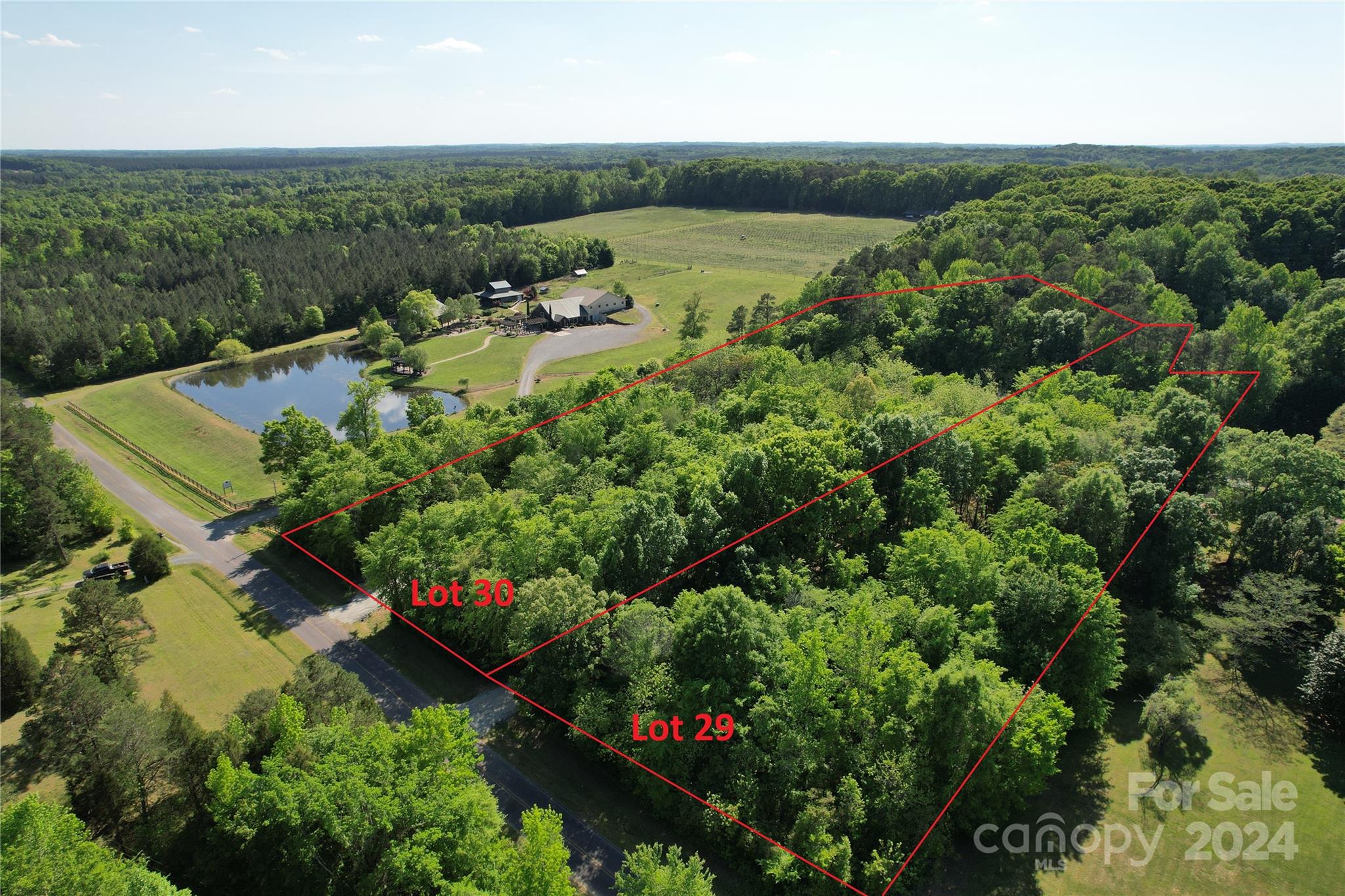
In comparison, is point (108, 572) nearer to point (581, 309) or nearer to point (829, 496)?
point (829, 496)

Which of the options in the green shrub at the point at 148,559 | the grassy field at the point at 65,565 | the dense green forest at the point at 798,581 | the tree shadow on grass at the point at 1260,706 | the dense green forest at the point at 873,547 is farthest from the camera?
the grassy field at the point at 65,565

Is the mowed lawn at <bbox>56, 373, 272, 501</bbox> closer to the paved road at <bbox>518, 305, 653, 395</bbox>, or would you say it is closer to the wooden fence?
the wooden fence

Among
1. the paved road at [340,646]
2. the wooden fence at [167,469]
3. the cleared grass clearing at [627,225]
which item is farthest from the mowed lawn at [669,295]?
the paved road at [340,646]

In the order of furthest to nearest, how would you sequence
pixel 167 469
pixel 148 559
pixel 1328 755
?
pixel 167 469 → pixel 148 559 → pixel 1328 755

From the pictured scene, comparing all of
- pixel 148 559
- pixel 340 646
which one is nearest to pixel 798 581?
pixel 340 646

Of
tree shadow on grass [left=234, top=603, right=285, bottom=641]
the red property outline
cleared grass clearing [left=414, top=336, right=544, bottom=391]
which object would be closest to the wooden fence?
the red property outline

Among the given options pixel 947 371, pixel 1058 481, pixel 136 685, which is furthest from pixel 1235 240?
pixel 136 685

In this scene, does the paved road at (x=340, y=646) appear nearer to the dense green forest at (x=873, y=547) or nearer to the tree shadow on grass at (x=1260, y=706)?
the dense green forest at (x=873, y=547)
